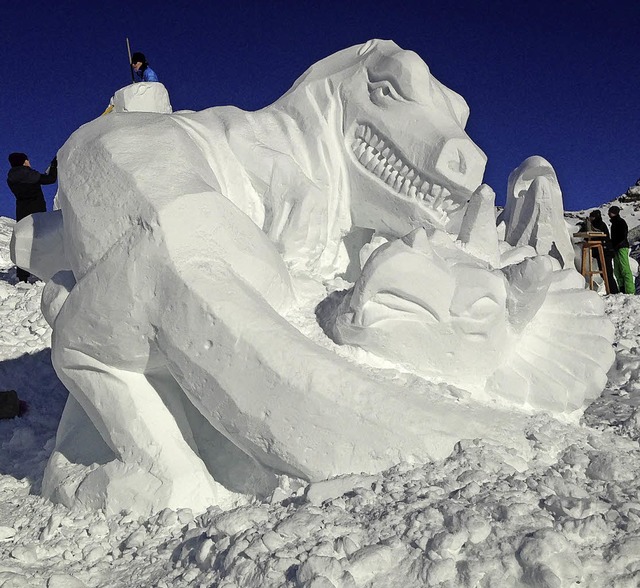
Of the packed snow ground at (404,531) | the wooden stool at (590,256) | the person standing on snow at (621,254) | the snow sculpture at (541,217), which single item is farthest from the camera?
the person standing on snow at (621,254)

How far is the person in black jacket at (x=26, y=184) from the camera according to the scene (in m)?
6.03

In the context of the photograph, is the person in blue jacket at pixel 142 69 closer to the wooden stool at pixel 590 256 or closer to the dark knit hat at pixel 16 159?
the dark knit hat at pixel 16 159

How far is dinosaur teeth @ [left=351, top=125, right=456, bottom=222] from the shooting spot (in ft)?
9.12

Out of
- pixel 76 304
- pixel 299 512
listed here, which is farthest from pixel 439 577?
pixel 76 304

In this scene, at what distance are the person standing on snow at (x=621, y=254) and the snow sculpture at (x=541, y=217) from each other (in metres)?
1.02

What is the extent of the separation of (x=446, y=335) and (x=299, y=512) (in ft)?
2.89

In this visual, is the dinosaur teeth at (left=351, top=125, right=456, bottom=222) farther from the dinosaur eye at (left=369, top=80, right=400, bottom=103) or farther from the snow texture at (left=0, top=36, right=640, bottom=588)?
the snow texture at (left=0, top=36, right=640, bottom=588)

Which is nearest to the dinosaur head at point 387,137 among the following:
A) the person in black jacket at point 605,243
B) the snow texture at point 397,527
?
the snow texture at point 397,527

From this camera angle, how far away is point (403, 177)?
282 centimetres

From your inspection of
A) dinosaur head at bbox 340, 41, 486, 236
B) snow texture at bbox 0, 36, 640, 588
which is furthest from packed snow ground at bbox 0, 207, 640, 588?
dinosaur head at bbox 340, 41, 486, 236

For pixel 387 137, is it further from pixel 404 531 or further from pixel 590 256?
pixel 590 256

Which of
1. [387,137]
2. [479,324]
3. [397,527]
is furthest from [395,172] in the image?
[397,527]

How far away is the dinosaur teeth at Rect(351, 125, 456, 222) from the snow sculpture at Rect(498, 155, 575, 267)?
11.2 ft

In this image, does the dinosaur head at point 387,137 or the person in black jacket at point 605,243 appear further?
the person in black jacket at point 605,243
